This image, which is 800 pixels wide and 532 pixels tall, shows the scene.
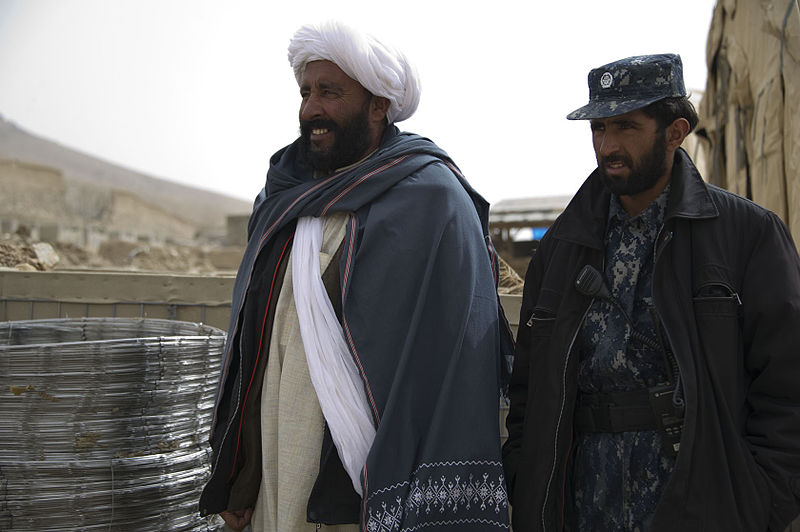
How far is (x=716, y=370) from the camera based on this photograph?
1.83 m

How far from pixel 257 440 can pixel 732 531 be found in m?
1.35

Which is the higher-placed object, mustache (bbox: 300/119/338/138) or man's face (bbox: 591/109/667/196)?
mustache (bbox: 300/119/338/138)

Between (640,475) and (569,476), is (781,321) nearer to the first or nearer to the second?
(640,475)

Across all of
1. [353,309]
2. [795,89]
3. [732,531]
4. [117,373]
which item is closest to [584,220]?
[353,309]

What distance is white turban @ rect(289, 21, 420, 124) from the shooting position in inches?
90.8

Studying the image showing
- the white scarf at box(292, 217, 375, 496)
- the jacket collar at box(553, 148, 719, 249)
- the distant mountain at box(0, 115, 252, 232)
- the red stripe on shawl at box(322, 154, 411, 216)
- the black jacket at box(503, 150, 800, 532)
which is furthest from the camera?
the distant mountain at box(0, 115, 252, 232)

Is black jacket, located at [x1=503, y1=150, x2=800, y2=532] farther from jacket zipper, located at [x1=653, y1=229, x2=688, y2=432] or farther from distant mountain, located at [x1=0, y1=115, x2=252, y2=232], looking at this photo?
distant mountain, located at [x1=0, y1=115, x2=252, y2=232]

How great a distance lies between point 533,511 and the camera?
203cm

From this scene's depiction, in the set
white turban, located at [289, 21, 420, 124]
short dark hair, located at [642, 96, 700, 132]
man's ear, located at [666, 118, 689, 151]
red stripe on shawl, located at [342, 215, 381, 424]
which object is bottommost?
red stripe on shawl, located at [342, 215, 381, 424]

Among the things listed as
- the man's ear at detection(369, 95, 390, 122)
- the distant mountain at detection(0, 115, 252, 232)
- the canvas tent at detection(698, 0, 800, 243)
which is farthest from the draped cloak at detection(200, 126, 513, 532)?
the distant mountain at detection(0, 115, 252, 232)

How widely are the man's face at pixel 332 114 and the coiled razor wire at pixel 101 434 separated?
0.89 metres

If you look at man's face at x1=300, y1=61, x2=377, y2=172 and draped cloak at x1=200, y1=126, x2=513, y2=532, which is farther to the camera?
man's face at x1=300, y1=61, x2=377, y2=172

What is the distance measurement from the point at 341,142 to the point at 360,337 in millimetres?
673

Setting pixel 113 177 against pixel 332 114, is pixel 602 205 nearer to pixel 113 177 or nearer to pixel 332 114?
pixel 332 114
